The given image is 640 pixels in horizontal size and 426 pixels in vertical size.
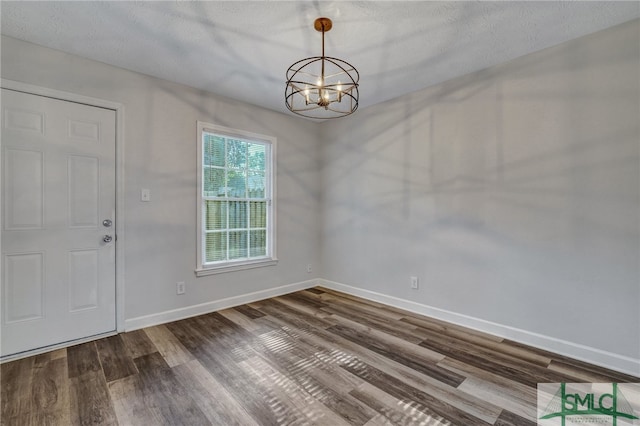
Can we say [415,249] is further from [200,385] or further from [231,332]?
[200,385]

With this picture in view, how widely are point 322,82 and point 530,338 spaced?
2678 millimetres

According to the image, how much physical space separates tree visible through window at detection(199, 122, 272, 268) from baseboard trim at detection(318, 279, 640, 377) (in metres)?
1.72

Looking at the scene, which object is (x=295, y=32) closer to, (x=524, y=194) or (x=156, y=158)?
(x=156, y=158)

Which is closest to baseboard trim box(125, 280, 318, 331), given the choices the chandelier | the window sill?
the window sill

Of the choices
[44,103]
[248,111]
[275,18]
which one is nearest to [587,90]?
[275,18]

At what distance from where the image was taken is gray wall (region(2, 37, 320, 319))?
245cm

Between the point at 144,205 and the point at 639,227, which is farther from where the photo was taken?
the point at 144,205

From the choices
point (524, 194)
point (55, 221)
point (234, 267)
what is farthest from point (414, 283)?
point (55, 221)

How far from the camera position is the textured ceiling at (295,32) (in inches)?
76.5

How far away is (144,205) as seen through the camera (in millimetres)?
2842

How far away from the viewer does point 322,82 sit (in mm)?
1845

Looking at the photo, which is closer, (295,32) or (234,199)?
(295,32)

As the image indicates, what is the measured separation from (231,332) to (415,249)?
2.11 m

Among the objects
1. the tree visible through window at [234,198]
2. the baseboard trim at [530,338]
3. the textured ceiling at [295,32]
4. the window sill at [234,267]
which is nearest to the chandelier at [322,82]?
the textured ceiling at [295,32]
